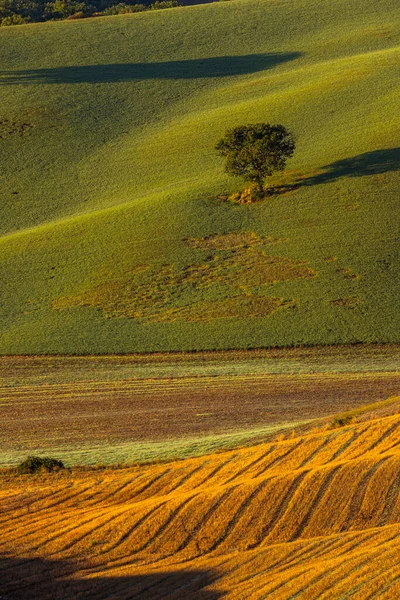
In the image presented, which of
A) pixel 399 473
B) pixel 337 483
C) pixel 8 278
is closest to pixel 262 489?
pixel 337 483

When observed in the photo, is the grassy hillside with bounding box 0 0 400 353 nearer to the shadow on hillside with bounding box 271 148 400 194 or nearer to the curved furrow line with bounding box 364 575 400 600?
the shadow on hillside with bounding box 271 148 400 194

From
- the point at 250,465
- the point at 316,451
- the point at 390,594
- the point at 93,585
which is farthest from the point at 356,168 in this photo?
the point at 390,594

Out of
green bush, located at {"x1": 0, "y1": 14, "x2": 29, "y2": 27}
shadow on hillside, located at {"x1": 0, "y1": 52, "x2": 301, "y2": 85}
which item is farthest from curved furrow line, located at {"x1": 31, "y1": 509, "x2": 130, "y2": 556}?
green bush, located at {"x1": 0, "y1": 14, "x2": 29, "y2": 27}

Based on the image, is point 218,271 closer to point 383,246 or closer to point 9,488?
point 383,246

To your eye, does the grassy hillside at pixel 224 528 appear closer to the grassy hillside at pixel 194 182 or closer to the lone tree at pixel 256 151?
the grassy hillside at pixel 194 182

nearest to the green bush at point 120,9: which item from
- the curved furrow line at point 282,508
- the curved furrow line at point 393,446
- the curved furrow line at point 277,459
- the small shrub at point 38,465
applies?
the small shrub at point 38,465

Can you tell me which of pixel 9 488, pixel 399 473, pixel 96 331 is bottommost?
pixel 399 473
